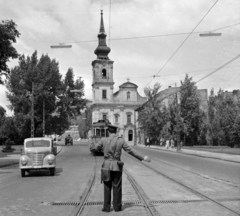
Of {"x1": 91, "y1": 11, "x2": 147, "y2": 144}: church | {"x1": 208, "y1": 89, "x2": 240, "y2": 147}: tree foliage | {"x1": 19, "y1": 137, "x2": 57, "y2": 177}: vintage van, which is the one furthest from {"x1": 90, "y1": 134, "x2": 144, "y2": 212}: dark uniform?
{"x1": 91, "y1": 11, "x2": 147, "y2": 144}: church

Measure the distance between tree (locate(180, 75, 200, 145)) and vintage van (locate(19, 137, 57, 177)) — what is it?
150ft

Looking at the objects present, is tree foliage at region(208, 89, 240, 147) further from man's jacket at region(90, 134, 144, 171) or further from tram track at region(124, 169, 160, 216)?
man's jacket at region(90, 134, 144, 171)

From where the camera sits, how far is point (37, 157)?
1426 centimetres

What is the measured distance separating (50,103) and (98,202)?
48.7m

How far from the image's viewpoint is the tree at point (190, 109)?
58281 mm

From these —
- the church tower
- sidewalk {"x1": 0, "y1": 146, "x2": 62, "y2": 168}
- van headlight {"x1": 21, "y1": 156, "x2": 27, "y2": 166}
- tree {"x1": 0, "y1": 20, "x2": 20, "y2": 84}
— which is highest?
the church tower

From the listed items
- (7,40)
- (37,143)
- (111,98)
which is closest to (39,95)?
(7,40)

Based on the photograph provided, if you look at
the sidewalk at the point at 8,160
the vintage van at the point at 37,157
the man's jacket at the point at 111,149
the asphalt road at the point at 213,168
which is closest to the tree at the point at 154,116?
the sidewalk at the point at 8,160

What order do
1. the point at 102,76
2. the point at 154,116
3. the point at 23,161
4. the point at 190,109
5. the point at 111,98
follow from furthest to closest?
the point at 111,98 → the point at 102,76 → the point at 154,116 → the point at 190,109 → the point at 23,161

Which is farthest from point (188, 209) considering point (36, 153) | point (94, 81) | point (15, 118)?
point (94, 81)

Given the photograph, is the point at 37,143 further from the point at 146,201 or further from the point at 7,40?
→ the point at 7,40

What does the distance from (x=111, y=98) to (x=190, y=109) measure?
3419cm

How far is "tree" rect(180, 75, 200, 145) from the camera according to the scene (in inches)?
2295

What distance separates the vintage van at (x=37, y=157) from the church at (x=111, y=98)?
69.2 metres
